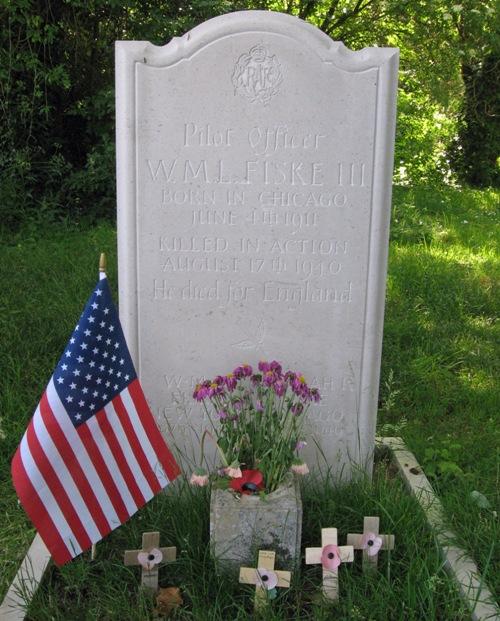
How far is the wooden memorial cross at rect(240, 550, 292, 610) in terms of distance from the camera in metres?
2.38

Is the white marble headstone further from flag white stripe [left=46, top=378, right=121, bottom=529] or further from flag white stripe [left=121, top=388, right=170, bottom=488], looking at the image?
flag white stripe [left=46, top=378, right=121, bottom=529]

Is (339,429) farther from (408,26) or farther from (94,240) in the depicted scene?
(408,26)

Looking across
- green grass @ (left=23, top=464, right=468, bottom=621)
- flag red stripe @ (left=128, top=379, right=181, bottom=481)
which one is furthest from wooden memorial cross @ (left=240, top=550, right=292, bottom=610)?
flag red stripe @ (left=128, top=379, right=181, bottom=481)

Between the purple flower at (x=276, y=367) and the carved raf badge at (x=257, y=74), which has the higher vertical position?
the carved raf badge at (x=257, y=74)

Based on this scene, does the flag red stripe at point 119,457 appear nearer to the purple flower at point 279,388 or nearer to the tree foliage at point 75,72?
the purple flower at point 279,388

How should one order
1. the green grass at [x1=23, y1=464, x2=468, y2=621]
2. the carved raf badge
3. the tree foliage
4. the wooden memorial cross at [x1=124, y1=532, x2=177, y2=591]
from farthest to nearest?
the tree foliage → the carved raf badge → the wooden memorial cross at [x1=124, y1=532, x2=177, y2=591] → the green grass at [x1=23, y1=464, x2=468, y2=621]

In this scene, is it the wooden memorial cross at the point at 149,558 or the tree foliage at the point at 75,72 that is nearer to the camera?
the wooden memorial cross at the point at 149,558

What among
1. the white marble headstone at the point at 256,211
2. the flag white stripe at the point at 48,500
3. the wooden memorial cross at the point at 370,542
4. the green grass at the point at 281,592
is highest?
the white marble headstone at the point at 256,211

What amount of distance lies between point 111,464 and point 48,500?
233 mm

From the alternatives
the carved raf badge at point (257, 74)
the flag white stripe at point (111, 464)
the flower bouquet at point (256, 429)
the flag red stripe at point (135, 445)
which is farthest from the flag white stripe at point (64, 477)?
the carved raf badge at point (257, 74)

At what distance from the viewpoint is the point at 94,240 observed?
670cm

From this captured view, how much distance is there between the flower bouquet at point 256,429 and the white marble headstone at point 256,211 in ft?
0.68

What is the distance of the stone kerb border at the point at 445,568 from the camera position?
2.37 m

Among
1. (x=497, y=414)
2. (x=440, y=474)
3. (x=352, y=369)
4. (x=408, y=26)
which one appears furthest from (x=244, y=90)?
(x=408, y=26)
